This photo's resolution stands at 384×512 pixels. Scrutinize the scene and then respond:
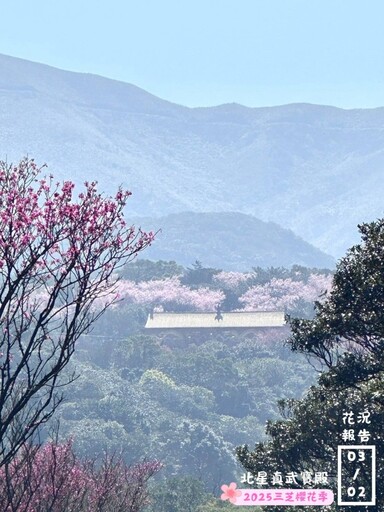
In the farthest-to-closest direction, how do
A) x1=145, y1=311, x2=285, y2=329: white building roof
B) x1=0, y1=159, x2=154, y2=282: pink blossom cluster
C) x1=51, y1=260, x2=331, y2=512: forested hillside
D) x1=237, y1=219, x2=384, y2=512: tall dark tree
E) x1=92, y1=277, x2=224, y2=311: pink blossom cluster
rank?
x1=92, y1=277, x2=224, y2=311: pink blossom cluster
x1=145, y1=311, x2=285, y2=329: white building roof
x1=51, y1=260, x2=331, y2=512: forested hillside
x1=237, y1=219, x2=384, y2=512: tall dark tree
x1=0, y1=159, x2=154, y2=282: pink blossom cluster

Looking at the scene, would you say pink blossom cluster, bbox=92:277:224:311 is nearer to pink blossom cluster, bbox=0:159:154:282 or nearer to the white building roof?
the white building roof

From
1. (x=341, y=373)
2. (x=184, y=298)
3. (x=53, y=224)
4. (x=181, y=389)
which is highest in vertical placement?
(x=184, y=298)

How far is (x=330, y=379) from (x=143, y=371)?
12079 centimetres

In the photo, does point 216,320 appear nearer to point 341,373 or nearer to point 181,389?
point 181,389

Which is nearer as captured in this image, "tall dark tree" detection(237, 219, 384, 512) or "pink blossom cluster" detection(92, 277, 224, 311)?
"tall dark tree" detection(237, 219, 384, 512)

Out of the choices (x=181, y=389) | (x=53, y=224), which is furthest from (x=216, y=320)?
(x=53, y=224)

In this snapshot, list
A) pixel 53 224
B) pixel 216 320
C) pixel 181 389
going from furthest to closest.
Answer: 1. pixel 216 320
2. pixel 181 389
3. pixel 53 224

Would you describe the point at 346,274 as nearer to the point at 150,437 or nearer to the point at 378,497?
the point at 378,497

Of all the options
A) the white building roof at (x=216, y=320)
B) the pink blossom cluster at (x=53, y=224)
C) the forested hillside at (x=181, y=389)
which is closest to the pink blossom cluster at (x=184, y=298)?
the forested hillside at (x=181, y=389)

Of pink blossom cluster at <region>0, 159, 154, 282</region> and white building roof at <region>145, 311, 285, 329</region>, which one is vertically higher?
white building roof at <region>145, 311, 285, 329</region>

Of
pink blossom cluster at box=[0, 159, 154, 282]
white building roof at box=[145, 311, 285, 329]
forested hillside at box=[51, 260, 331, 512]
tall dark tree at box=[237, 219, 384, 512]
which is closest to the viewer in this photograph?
pink blossom cluster at box=[0, 159, 154, 282]

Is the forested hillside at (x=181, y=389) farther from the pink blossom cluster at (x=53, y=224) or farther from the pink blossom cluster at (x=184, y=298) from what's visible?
the pink blossom cluster at (x=53, y=224)

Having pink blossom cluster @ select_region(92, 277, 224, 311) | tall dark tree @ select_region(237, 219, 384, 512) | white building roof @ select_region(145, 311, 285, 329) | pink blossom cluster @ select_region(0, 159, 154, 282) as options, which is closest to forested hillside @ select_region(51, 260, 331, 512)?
pink blossom cluster @ select_region(92, 277, 224, 311)

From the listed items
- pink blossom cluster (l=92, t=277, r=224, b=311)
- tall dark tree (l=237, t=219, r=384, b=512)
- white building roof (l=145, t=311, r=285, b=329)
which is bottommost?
tall dark tree (l=237, t=219, r=384, b=512)
